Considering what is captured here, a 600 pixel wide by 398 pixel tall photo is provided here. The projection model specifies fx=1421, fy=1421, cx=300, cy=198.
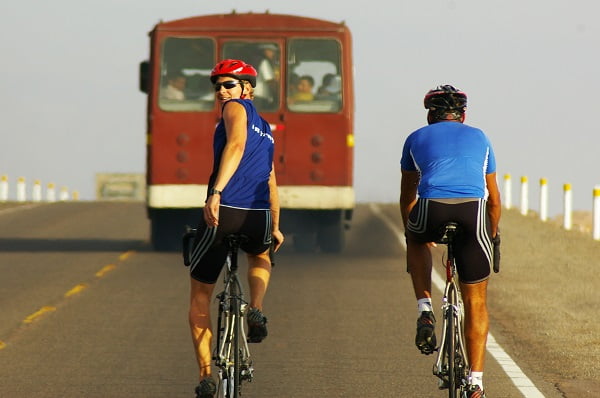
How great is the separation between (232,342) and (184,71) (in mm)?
13460

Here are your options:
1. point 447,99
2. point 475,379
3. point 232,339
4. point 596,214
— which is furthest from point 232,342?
point 596,214

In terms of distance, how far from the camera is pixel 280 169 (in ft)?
67.8

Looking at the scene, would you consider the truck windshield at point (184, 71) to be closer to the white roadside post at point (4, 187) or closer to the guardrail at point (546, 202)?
the guardrail at point (546, 202)

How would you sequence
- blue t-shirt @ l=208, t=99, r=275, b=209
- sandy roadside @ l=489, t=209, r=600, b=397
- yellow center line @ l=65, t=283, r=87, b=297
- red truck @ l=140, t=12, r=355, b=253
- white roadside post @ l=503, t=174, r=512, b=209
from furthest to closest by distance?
white roadside post @ l=503, t=174, r=512, b=209 < red truck @ l=140, t=12, r=355, b=253 < yellow center line @ l=65, t=283, r=87, b=297 < sandy roadside @ l=489, t=209, r=600, b=397 < blue t-shirt @ l=208, t=99, r=275, b=209

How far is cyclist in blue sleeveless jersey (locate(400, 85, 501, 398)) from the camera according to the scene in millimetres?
7812

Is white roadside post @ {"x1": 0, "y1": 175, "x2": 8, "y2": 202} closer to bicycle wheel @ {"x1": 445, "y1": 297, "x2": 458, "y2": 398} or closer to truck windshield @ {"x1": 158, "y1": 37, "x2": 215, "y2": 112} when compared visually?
truck windshield @ {"x1": 158, "y1": 37, "x2": 215, "y2": 112}

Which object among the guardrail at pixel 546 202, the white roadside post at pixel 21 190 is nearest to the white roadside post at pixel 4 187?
the white roadside post at pixel 21 190

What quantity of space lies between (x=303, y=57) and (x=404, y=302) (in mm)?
6588

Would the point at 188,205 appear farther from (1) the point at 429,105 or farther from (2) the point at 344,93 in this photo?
(1) the point at 429,105

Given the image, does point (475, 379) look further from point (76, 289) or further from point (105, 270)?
point (105, 270)

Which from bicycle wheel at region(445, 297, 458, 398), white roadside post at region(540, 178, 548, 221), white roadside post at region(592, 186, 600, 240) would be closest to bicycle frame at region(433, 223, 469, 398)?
bicycle wheel at region(445, 297, 458, 398)

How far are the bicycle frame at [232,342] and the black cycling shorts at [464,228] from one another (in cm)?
104

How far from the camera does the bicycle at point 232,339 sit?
7.68 meters

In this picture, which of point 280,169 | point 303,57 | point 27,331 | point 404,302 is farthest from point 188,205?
point 27,331
